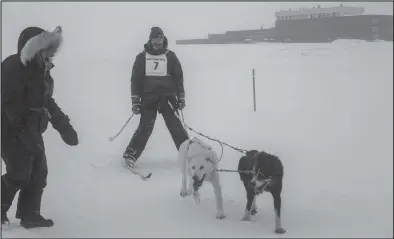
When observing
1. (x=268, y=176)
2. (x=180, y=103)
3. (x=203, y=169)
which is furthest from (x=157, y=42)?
(x=268, y=176)

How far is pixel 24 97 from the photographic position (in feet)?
9.96

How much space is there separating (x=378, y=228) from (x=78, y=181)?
291 centimetres

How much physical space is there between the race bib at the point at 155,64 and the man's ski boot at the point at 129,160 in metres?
0.99

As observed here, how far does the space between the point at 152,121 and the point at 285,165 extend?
1.62m

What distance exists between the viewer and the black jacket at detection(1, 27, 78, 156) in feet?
9.69

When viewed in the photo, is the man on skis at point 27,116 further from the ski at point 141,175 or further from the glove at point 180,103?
the glove at point 180,103

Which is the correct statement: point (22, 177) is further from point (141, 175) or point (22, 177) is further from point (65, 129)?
point (141, 175)

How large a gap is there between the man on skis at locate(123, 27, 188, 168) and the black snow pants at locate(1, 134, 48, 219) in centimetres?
173

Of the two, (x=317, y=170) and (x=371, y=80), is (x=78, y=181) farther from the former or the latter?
(x=371, y=80)

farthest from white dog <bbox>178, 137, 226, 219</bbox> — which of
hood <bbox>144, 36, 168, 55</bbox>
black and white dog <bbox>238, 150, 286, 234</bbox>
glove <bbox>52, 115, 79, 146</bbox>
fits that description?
hood <bbox>144, 36, 168, 55</bbox>

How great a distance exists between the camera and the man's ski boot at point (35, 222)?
3.22 meters

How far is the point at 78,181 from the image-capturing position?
445cm

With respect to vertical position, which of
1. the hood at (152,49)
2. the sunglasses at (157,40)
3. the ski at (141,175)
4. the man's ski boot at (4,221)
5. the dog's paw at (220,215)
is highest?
the sunglasses at (157,40)

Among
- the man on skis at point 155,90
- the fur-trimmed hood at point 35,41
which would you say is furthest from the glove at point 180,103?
the fur-trimmed hood at point 35,41
